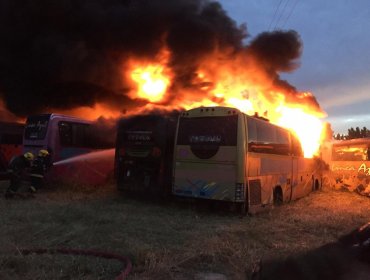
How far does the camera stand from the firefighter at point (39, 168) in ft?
43.4

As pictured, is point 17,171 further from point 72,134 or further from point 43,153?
point 72,134

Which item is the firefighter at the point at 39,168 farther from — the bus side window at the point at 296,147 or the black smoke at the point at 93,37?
the bus side window at the point at 296,147

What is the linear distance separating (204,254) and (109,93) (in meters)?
11.5

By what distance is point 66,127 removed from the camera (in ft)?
47.5

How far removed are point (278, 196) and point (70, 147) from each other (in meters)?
6.61

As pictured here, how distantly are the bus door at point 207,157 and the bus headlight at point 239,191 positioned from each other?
74 millimetres

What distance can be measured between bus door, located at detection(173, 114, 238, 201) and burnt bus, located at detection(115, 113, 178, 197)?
24.9 inches

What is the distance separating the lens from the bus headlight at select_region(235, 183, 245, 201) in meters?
10.7

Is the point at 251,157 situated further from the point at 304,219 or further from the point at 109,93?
the point at 109,93

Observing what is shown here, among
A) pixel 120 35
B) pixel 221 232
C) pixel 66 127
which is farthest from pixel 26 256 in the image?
pixel 120 35

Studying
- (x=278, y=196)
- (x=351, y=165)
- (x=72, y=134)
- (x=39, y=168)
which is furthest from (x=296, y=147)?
(x=39, y=168)

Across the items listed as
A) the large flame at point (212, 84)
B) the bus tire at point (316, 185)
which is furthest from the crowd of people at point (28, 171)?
the bus tire at point (316, 185)

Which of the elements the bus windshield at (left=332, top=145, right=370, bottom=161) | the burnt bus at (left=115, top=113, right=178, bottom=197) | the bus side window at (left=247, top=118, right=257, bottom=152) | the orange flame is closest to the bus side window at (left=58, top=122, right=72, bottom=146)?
the burnt bus at (left=115, top=113, right=178, bottom=197)

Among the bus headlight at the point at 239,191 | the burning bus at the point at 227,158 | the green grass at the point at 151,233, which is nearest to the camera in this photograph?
the green grass at the point at 151,233
